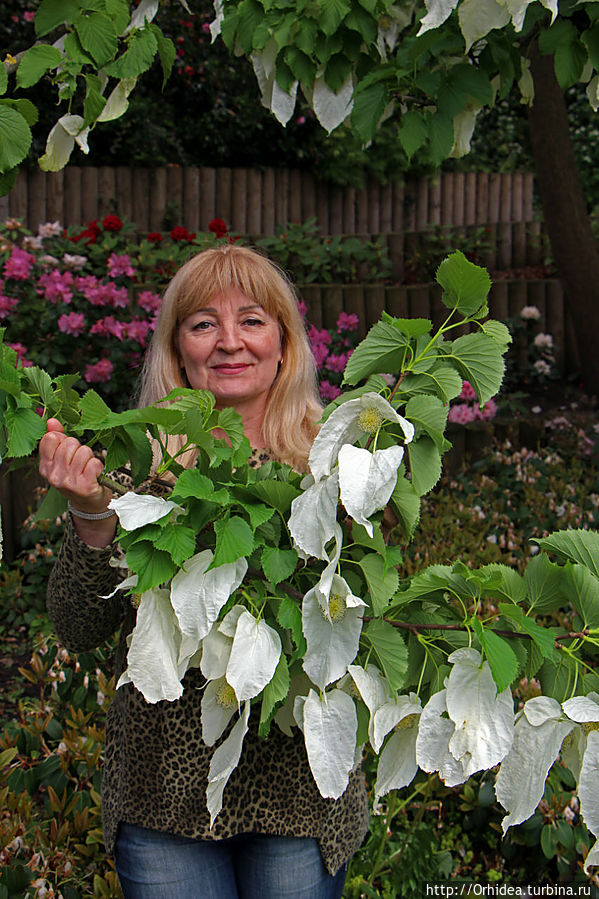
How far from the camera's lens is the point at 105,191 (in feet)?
24.0

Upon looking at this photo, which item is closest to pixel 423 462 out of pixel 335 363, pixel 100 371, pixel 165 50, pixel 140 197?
pixel 165 50

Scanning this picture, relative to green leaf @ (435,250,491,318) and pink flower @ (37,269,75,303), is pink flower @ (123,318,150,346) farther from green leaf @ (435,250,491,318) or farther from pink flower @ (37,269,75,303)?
green leaf @ (435,250,491,318)

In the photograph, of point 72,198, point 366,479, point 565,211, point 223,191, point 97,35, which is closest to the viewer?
point 366,479

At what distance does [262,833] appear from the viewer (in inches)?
53.7

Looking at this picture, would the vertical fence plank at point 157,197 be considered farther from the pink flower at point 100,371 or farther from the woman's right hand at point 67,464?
the woman's right hand at point 67,464

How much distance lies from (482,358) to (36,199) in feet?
22.8

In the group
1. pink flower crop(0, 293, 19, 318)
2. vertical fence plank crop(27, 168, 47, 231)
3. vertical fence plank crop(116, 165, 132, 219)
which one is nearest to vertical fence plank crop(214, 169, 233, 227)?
vertical fence plank crop(116, 165, 132, 219)

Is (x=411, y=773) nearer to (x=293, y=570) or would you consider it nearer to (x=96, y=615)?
(x=293, y=570)

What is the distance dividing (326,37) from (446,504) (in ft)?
7.83

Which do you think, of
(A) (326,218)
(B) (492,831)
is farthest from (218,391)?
(A) (326,218)

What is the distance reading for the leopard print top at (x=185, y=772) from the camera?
1.34m

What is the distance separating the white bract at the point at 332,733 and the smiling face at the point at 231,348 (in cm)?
68

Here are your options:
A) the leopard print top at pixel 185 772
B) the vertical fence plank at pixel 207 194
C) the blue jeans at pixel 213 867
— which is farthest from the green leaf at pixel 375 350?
the vertical fence plank at pixel 207 194

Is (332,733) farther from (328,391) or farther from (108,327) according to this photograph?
(108,327)
